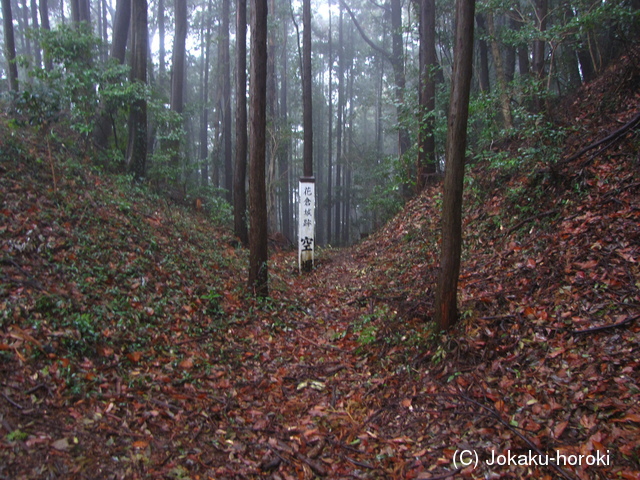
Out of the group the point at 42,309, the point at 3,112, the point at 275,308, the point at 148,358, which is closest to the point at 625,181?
the point at 275,308

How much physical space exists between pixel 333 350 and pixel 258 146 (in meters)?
4.06

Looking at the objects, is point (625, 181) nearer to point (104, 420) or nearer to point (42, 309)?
point (104, 420)

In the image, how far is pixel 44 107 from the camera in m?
10.2

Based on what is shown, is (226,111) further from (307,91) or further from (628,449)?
(628,449)

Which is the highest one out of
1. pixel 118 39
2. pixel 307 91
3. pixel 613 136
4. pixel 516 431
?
pixel 118 39

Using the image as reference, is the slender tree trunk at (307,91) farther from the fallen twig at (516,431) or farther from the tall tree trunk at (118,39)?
the fallen twig at (516,431)

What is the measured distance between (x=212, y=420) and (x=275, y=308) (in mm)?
3922

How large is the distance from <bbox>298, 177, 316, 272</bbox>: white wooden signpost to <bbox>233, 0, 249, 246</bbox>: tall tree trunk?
85.3 inches

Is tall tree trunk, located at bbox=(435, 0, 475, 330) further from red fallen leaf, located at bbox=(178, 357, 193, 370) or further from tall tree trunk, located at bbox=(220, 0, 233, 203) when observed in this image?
tall tree trunk, located at bbox=(220, 0, 233, 203)

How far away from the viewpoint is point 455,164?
522 cm

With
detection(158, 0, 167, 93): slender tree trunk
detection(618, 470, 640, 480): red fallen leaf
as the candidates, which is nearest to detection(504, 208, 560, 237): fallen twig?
detection(618, 470, 640, 480): red fallen leaf

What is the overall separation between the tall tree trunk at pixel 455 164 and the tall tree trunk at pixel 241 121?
820cm

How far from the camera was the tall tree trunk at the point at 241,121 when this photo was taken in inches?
475

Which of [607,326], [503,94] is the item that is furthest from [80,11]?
[607,326]
